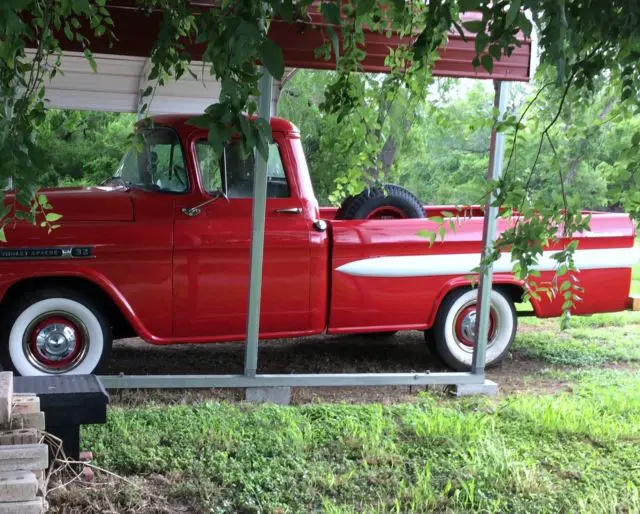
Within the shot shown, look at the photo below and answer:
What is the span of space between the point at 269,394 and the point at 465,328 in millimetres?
1883

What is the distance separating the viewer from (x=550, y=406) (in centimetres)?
503

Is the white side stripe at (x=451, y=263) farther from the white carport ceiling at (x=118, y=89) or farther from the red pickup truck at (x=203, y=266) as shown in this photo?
the white carport ceiling at (x=118, y=89)

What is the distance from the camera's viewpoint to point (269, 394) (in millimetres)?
5551

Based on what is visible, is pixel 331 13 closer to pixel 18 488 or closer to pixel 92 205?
pixel 18 488

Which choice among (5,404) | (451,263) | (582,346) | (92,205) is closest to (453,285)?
(451,263)

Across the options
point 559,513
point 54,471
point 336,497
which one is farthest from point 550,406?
point 54,471

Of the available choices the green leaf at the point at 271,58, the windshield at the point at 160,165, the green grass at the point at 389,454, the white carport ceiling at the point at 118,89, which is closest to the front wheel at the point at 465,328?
the green grass at the point at 389,454

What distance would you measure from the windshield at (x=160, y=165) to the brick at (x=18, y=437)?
3.00m

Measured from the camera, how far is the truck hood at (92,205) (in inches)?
215

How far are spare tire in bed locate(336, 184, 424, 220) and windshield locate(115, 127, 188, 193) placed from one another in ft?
5.08

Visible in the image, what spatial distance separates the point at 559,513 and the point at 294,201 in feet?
10.2

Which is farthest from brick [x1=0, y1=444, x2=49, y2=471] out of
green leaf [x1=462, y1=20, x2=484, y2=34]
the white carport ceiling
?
the white carport ceiling

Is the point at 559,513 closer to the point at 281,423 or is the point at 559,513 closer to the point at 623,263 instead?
the point at 281,423

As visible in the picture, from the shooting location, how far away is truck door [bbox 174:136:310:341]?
5629 mm
